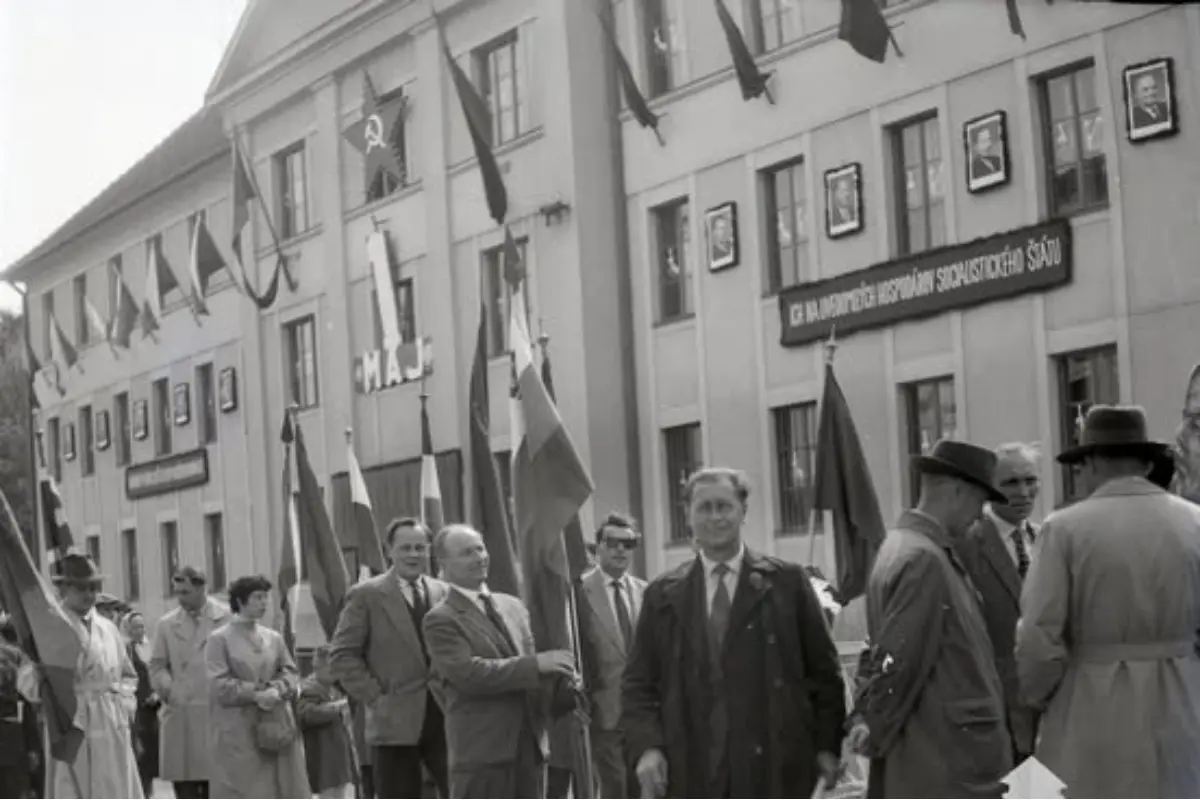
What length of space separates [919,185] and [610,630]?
6.76m

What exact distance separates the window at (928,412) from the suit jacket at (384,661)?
20.7 ft

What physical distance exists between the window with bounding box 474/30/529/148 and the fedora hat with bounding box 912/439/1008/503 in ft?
40.4

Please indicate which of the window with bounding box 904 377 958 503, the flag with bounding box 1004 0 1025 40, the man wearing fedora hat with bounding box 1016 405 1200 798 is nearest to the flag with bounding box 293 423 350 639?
the window with bounding box 904 377 958 503

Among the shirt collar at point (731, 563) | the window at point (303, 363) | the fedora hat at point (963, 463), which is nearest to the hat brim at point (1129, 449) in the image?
the fedora hat at point (963, 463)

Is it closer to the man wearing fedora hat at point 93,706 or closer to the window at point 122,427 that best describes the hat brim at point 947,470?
the man wearing fedora hat at point 93,706

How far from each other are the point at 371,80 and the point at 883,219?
398 centimetres

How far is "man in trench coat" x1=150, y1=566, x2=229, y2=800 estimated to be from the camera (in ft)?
45.8

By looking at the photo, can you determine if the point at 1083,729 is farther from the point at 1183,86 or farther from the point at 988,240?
the point at 988,240

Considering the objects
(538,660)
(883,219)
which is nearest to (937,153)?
(883,219)

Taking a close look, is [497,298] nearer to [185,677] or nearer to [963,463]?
[185,677]

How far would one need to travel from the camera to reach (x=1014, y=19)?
16125mm

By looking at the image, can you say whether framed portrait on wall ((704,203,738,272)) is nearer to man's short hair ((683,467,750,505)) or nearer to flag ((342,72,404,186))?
flag ((342,72,404,186))

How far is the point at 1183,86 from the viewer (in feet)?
49.2

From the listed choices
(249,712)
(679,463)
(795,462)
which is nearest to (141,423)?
(679,463)
